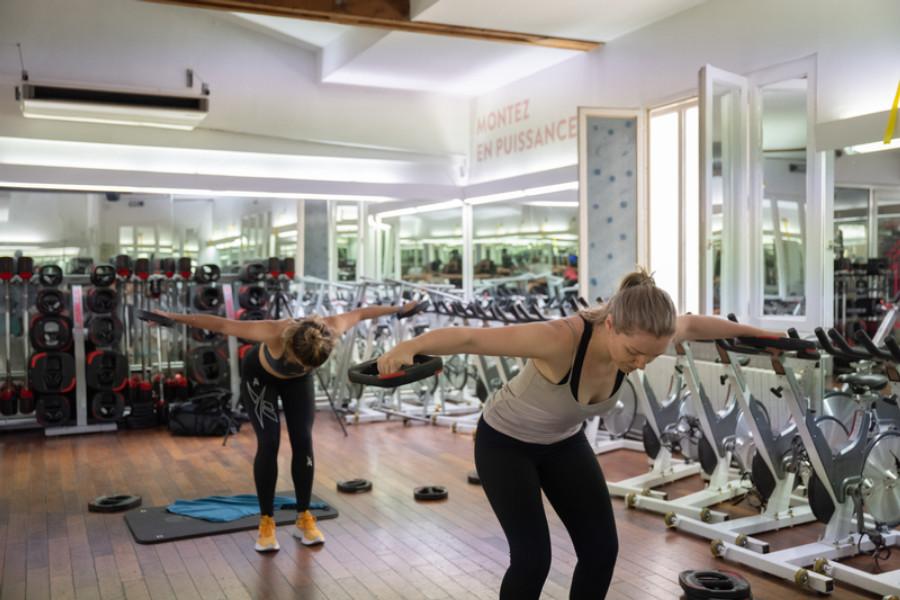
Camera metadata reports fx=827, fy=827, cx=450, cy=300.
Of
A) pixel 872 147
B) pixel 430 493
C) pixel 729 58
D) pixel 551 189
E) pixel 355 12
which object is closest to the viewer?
pixel 430 493

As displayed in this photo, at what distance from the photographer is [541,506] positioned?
92.2 inches

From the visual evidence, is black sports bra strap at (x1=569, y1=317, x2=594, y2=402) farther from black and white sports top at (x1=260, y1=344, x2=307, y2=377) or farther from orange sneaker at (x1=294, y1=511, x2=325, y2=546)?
orange sneaker at (x1=294, y1=511, x2=325, y2=546)

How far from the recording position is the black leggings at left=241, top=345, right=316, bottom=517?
4.20 metres

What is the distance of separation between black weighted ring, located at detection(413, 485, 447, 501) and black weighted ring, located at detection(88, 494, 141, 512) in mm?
1738

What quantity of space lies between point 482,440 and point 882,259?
458cm

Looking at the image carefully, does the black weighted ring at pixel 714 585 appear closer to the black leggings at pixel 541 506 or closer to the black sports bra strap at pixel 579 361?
the black leggings at pixel 541 506

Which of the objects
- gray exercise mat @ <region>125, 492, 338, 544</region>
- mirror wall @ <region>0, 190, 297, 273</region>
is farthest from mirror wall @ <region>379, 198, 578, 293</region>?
gray exercise mat @ <region>125, 492, 338, 544</region>

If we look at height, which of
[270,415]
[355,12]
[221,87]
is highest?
[355,12]

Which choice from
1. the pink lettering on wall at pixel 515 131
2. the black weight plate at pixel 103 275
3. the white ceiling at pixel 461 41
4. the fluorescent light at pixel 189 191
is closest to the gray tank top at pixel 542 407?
the white ceiling at pixel 461 41

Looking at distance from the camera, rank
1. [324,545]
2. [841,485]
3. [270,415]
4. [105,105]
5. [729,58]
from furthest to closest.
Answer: [105,105]
[729,58]
[324,545]
[270,415]
[841,485]

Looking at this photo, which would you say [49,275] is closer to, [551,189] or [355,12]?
[355,12]

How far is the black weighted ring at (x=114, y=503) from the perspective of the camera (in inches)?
197

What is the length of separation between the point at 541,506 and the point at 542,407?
292mm

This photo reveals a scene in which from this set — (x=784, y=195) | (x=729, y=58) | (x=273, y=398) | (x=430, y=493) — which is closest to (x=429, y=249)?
(x=729, y=58)
